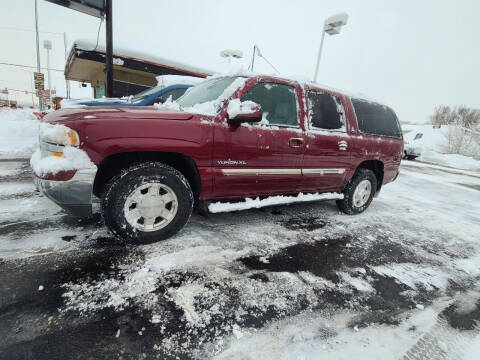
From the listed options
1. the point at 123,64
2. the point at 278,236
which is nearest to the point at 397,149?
the point at 278,236

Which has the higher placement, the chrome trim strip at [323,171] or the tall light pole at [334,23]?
the tall light pole at [334,23]

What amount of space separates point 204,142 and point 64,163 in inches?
46.1

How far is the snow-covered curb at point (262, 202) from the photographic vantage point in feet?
9.04

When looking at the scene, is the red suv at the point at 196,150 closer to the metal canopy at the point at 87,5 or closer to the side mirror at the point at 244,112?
the side mirror at the point at 244,112

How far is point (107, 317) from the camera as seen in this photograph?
1561 mm

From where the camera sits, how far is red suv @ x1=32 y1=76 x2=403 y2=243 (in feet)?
7.02

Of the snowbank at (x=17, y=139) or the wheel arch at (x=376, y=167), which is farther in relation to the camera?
the snowbank at (x=17, y=139)

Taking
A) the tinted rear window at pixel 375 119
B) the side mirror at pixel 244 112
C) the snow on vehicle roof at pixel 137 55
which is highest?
the snow on vehicle roof at pixel 137 55

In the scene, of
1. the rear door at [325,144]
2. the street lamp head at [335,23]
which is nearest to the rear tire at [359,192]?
the rear door at [325,144]

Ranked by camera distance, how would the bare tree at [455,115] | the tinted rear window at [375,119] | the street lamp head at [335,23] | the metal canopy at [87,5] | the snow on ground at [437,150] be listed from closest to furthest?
the tinted rear window at [375,119] → the metal canopy at [87,5] → the street lamp head at [335,23] → the snow on ground at [437,150] → the bare tree at [455,115]

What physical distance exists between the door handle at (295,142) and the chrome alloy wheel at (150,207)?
1475mm

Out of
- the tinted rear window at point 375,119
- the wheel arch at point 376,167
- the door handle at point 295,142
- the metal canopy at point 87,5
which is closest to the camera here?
the door handle at point 295,142

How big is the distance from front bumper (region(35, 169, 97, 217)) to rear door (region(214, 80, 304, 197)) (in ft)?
3.75

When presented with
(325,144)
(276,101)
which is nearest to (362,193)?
(325,144)
